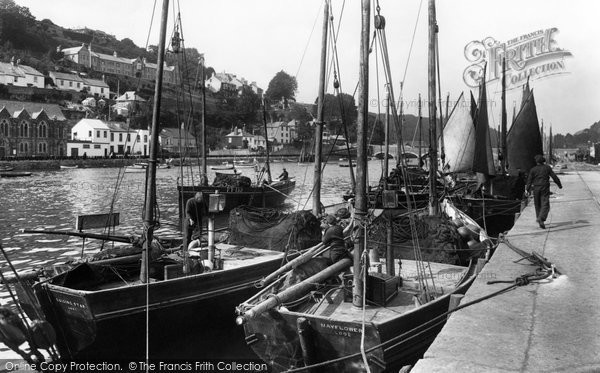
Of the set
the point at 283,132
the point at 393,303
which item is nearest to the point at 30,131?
the point at 283,132

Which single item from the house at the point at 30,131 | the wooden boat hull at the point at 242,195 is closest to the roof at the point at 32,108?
the house at the point at 30,131

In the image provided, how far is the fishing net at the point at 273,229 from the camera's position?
1289cm

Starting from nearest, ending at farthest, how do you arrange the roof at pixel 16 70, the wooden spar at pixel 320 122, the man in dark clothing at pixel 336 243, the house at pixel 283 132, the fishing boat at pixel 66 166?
the man in dark clothing at pixel 336 243
the wooden spar at pixel 320 122
the fishing boat at pixel 66 166
the roof at pixel 16 70
the house at pixel 283 132

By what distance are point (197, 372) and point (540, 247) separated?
831 centimetres

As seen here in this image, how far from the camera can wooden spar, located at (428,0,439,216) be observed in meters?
17.5

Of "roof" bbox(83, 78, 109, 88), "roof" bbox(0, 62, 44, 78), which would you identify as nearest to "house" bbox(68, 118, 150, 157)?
"roof" bbox(0, 62, 44, 78)

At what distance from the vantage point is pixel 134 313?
9.80 m

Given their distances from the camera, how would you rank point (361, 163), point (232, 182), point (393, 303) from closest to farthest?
point (361, 163) → point (393, 303) → point (232, 182)

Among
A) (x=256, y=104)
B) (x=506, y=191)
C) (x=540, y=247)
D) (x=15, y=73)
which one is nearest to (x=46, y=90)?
(x=15, y=73)

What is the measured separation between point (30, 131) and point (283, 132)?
83492 millimetres

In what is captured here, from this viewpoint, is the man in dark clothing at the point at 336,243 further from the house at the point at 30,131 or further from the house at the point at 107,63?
the house at the point at 107,63

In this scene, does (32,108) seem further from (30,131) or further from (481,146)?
(481,146)

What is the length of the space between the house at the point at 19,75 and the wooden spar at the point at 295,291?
441ft

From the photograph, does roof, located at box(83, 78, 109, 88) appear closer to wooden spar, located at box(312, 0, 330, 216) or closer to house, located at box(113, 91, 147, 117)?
house, located at box(113, 91, 147, 117)
